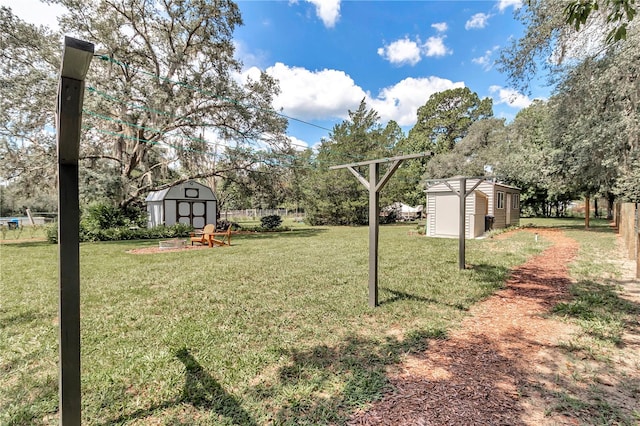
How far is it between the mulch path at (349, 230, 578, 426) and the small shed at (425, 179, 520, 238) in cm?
883

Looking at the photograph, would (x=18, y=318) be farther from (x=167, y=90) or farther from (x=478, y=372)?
(x=167, y=90)

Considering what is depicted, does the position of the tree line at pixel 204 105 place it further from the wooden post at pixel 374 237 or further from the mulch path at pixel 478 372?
the mulch path at pixel 478 372

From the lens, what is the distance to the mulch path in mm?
2105

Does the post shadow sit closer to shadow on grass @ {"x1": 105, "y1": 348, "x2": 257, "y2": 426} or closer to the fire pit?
shadow on grass @ {"x1": 105, "y1": 348, "x2": 257, "y2": 426}

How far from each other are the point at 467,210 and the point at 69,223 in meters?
14.0

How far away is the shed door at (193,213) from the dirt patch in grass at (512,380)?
1647 centimetres

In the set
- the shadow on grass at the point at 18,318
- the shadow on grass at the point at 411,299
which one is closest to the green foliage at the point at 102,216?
the shadow on grass at the point at 18,318

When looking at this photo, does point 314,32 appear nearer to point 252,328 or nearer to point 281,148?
point 281,148

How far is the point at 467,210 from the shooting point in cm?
1320

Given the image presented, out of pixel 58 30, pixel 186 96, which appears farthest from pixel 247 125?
pixel 58 30

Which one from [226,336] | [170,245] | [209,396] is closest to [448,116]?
[170,245]

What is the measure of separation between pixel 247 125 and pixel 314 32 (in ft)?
17.7

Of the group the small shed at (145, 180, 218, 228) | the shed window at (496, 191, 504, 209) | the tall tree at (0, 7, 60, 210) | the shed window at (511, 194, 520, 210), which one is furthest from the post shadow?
the shed window at (511, 194, 520, 210)

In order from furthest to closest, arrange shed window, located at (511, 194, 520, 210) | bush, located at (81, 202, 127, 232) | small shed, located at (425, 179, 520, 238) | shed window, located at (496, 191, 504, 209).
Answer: shed window, located at (511, 194, 520, 210)
shed window, located at (496, 191, 504, 209)
small shed, located at (425, 179, 520, 238)
bush, located at (81, 202, 127, 232)
